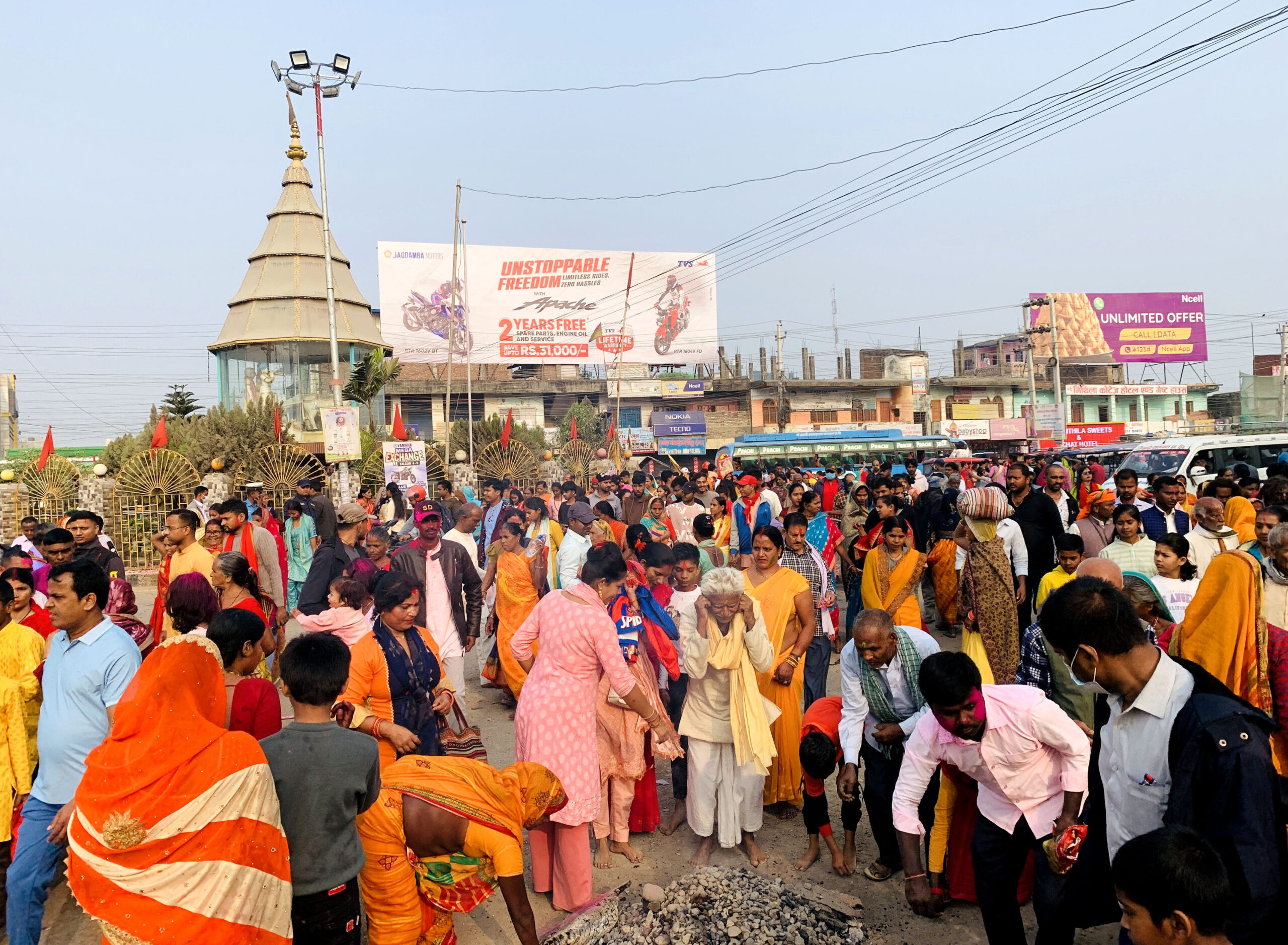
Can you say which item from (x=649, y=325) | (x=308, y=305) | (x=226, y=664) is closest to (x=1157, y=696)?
(x=226, y=664)

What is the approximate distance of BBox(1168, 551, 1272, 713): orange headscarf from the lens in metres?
3.40

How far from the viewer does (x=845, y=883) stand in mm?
4348

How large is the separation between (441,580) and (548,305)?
36506 mm

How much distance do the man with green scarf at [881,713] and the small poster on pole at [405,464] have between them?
43.0ft

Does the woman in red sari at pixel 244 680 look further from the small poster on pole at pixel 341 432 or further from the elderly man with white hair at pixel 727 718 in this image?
the small poster on pole at pixel 341 432

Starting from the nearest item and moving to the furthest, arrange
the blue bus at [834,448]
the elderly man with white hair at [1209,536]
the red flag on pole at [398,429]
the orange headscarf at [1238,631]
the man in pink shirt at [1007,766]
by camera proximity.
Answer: the man in pink shirt at [1007,766]
the orange headscarf at [1238,631]
the elderly man with white hair at [1209,536]
the red flag on pole at [398,429]
the blue bus at [834,448]

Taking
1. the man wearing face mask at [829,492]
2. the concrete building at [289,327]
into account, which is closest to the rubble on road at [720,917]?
the man wearing face mask at [829,492]

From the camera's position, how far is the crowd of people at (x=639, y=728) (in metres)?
2.49

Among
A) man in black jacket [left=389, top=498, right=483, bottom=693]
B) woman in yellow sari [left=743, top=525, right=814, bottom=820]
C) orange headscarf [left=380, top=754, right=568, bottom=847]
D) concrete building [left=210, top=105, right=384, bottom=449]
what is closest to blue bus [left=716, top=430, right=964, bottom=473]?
concrete building [left=210, top=105, right=384, bottom=449]

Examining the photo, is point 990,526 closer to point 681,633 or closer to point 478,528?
point 681,633

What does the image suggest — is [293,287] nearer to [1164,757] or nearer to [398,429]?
[398,429]

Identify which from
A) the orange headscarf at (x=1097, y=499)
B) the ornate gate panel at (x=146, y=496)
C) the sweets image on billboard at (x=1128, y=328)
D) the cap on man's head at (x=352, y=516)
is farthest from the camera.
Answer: the sweets image on billboard at (x=1128, y=328)

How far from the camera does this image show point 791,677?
16.7 feet

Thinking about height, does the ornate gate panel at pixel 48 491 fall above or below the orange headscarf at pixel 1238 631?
above
